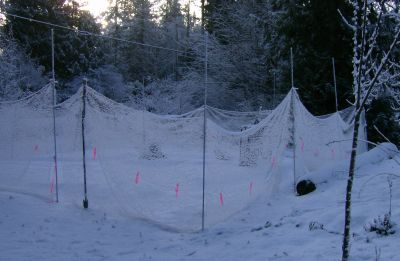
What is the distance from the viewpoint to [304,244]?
14.6 ft

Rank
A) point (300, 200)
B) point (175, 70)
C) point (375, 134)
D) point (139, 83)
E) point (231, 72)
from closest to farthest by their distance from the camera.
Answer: point (300, 200) < point (375, 134) < point (231, 72) < point (139, 83) < point (175, 70)

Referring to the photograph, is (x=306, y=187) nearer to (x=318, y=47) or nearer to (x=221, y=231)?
(x=221, y=231)

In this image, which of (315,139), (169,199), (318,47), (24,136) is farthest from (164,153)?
(318,47)

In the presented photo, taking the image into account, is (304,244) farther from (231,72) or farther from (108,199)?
(231,72)

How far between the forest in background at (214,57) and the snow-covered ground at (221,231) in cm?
678

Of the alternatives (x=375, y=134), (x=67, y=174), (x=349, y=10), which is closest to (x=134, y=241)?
(x=67, y=174)

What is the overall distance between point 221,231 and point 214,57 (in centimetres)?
1833

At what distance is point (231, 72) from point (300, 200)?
53.4ft

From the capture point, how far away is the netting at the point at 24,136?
29.6 feet

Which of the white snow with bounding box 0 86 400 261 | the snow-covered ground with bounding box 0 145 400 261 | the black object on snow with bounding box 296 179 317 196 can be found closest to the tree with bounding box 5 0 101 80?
the white snow with bounding box 0 86 400 261

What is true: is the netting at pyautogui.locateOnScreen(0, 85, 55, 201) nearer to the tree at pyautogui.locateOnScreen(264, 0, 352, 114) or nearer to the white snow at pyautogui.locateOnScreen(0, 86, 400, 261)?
the white snow at pyautogui.locateOnScreen(0, 86, 400, 261)

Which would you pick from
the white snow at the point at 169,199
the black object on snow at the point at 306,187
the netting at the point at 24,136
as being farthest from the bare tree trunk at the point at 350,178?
the netting at the point at 24,136

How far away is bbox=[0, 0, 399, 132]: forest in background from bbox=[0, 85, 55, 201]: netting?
7176mm

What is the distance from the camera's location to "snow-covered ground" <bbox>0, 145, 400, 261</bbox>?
4.38m
